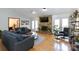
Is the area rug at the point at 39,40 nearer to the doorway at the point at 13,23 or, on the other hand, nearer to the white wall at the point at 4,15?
the doorway at the point at 13,23

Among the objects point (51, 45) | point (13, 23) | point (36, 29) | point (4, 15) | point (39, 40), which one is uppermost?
point (4, 15)

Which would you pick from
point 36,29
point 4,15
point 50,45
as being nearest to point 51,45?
point 50,45

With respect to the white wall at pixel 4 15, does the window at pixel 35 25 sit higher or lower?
lower

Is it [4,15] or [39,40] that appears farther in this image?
[39,40]

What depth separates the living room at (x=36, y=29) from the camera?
2.59 m

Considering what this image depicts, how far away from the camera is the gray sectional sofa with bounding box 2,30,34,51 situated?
2.55 metres

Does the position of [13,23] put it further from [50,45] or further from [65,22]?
[65,22]

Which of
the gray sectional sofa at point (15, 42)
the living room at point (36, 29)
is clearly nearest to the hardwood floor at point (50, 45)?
the living room at point (36, 29)

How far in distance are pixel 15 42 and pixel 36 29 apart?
542 mm

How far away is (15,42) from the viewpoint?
2557mm

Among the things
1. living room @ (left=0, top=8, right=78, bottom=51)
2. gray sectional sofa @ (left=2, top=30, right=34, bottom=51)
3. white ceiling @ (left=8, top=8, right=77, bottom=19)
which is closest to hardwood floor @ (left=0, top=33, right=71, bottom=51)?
living room @ (left=0, top=8, right=78, bottom=51)
